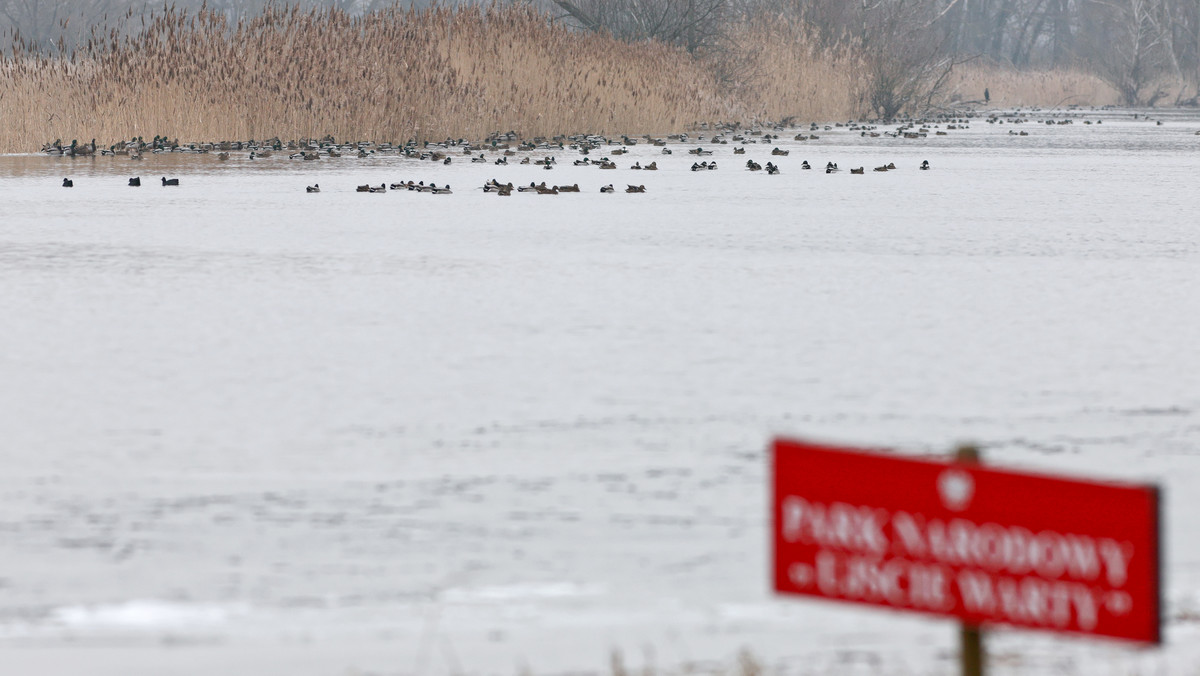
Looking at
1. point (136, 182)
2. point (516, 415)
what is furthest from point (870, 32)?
point (516, 415)

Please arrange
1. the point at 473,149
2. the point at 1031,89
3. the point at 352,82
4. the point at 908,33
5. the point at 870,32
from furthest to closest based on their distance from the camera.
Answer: the point at 1031,89 → the point at 908,33 → the point at 870,32 → the point at 352,82 → the point at 473,149

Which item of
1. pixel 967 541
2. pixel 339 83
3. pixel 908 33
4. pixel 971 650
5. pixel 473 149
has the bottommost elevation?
pixel 971 650

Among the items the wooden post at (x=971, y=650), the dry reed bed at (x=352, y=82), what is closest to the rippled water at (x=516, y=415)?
the wooden post at (x=971, y=650)

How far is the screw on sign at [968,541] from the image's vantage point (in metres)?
1.94

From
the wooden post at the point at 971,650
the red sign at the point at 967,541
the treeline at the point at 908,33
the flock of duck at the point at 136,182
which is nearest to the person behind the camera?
the red sign at the point at 967,541

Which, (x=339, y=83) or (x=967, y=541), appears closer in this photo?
(x=967, y=541)

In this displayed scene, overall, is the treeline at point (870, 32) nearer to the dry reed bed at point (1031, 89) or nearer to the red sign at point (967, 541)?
Result: the dry reed bed at point (1031, 89)

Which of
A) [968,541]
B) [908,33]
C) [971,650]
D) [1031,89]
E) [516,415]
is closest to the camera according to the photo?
[968,541]

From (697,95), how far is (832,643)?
25.9 metres

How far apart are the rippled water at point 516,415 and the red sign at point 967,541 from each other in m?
0.91

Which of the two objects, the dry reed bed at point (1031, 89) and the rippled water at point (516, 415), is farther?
the dry reed bed at point (1031, 89)

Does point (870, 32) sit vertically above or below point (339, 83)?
above

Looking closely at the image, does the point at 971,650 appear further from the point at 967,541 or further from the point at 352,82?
the point at 352,82

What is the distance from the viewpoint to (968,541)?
206cm
